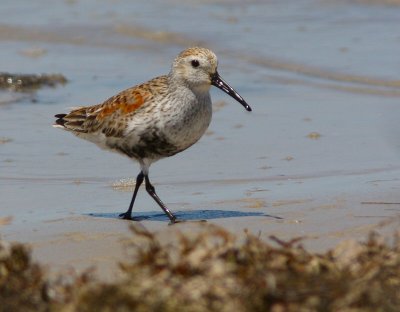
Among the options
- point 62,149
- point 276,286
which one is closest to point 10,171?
point 62,149

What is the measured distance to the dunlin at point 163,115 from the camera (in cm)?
640

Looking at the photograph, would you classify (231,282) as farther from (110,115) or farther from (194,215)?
(110,115)

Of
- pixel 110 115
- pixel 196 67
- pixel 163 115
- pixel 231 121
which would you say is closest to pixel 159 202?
pixel 163 115

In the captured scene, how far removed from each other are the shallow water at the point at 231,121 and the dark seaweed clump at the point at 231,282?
3.77ft

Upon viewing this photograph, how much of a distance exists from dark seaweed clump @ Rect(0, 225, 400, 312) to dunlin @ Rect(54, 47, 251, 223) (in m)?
2.23

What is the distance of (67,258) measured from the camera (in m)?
5.16

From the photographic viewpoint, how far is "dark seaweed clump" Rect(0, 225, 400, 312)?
356 cm

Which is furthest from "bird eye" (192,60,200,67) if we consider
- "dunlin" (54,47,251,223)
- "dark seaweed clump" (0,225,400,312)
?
"dark seaweed clump" (0,225,400,312)

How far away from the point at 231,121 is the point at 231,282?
5349 millimetres

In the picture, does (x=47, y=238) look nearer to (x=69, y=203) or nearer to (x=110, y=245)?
(x=110, y=245)

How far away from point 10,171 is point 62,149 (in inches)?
32.3

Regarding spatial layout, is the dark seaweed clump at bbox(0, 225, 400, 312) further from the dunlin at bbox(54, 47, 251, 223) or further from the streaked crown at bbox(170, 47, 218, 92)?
the streaked crown at bbox(170, 47, 218, 92)

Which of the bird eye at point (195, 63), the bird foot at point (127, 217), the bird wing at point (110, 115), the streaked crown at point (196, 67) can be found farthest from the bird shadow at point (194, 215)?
the bird eye at point (195, 63)

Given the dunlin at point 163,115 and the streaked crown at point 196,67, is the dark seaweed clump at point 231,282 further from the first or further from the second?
the streaked crown at point 196,67
